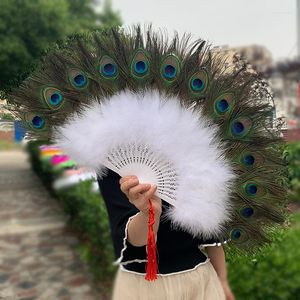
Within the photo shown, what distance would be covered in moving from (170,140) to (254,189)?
0.47 m

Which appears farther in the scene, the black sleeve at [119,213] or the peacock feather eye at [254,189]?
the peacock feather eye at [254,189]

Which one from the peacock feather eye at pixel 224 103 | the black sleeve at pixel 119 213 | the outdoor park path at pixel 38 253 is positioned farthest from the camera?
the outdoor park path at pixel 38 253

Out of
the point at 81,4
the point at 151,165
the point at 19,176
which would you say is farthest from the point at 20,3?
the point at 19,176

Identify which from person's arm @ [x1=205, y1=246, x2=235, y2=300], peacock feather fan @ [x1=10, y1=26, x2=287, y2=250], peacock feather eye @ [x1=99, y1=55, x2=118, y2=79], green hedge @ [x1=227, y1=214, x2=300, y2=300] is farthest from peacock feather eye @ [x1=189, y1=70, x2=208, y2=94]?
green hedge @ [x1=227, y1=214, x2=300, y2=300]

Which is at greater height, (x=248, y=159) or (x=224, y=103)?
(x=224, y=103)

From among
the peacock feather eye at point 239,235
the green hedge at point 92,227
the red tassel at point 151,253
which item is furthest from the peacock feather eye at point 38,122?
the green hedge at point 92,227

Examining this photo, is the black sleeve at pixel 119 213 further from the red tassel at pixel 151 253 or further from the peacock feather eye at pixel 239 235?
the peacock feather eye at pixel 239 235

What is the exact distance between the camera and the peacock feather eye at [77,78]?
5.05 ft

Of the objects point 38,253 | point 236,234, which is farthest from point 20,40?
point 38,253

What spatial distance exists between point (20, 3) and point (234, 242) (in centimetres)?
250

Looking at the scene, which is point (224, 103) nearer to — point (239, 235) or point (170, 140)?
point (170, 140)

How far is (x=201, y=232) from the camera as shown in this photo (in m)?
1.57

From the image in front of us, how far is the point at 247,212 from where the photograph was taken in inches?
68.6

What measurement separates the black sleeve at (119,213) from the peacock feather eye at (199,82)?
415 mm
